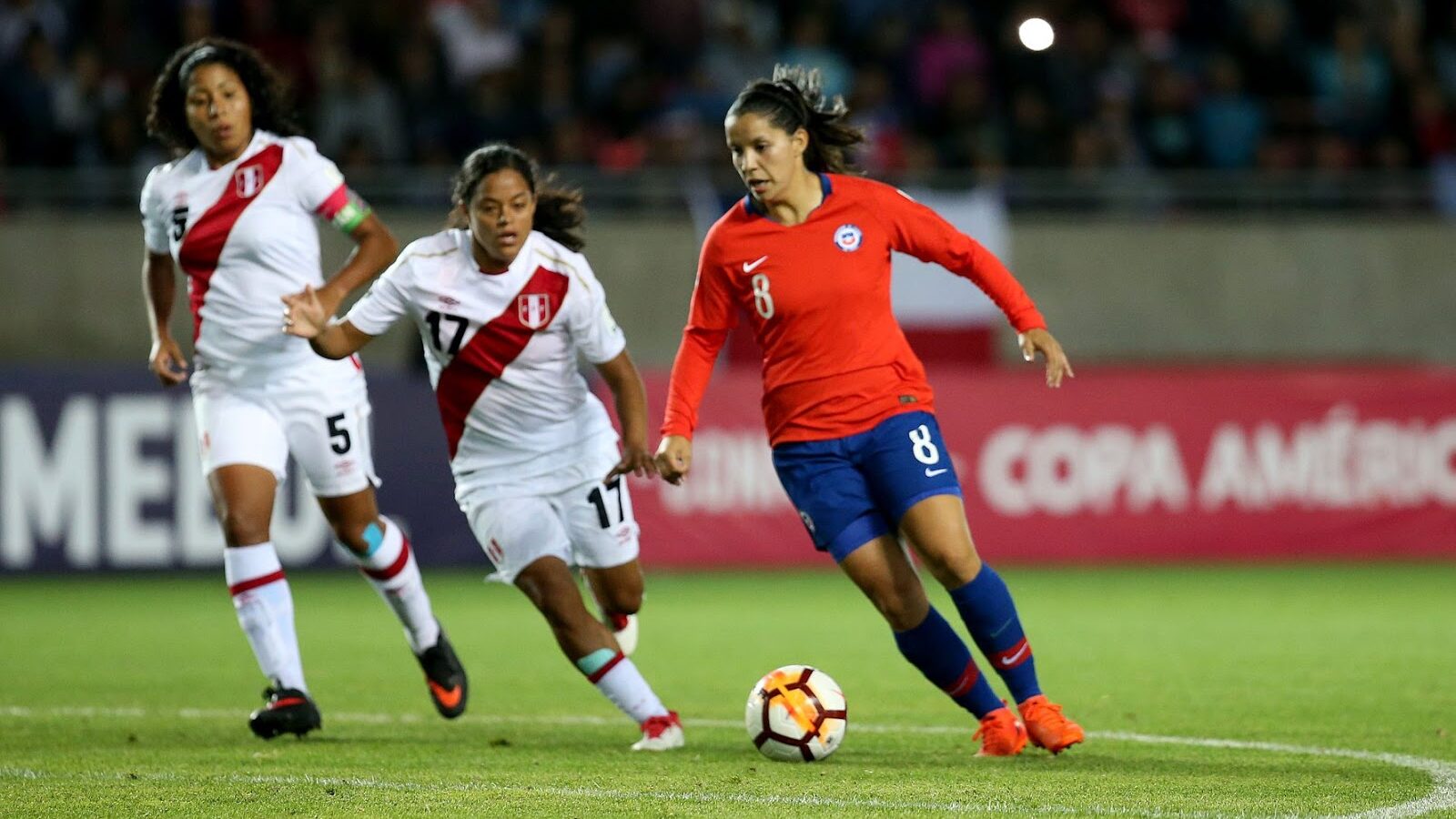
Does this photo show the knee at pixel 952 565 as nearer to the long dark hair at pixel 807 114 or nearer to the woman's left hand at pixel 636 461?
the woman's left hand at pixel 636 461

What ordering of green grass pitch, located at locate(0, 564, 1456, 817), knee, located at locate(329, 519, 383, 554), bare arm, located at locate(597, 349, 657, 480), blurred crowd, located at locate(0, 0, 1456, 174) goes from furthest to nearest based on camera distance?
blurred crowd, located at locate(0, 0, 1456, 174) → knee, located at locate(329, 519, 383, 554) → bare arm, located at locate(597, 349, 657, 480) → green grass pitch, located at locate(0, 564, 1456, 817)

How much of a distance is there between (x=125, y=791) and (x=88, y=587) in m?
8.21

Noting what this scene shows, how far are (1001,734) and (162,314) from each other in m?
3.41

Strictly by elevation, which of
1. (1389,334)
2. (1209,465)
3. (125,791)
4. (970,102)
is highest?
(970,102)

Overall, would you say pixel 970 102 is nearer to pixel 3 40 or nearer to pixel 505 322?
pixel 3 40

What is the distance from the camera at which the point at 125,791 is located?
5.64 metres

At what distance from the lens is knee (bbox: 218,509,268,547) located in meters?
7.01

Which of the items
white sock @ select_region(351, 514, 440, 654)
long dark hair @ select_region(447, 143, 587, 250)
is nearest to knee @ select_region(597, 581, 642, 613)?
white sock @ select_region(351, 514, 440, 654)

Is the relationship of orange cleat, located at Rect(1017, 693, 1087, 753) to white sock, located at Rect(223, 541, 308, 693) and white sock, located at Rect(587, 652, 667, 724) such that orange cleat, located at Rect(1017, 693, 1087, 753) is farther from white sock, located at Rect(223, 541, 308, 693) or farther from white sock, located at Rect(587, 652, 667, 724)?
white sock, located at Rect(223, 541, 308, 693)

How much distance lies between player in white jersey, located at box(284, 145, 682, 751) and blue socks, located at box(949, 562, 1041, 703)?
3.40ft

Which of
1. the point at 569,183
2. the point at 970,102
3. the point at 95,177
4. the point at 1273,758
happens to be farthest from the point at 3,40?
the point at 1273,758

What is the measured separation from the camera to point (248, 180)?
7.20 meters

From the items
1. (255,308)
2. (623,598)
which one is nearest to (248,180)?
(255,308)

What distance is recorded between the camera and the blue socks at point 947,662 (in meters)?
6.38
